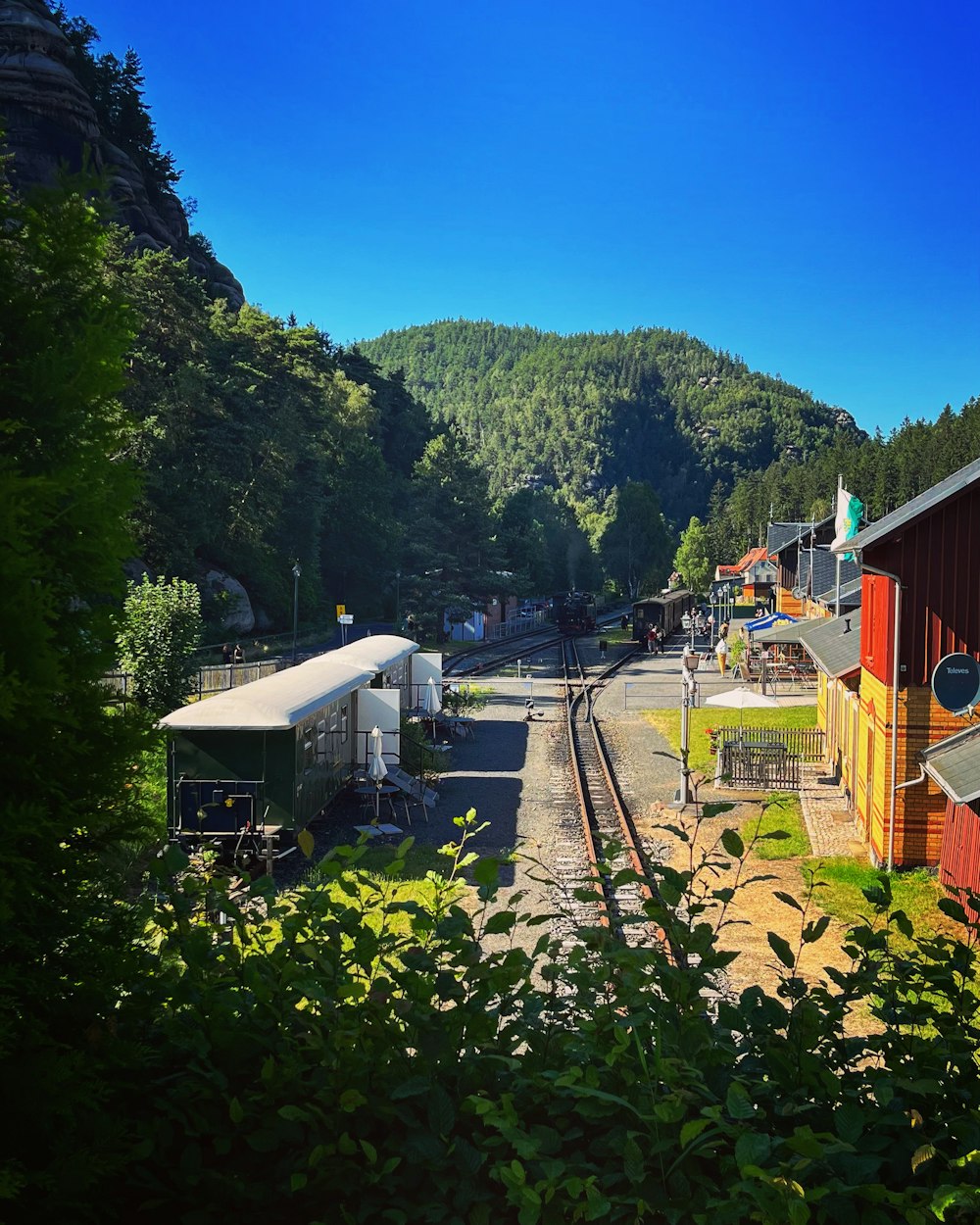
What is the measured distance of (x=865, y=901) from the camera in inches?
568

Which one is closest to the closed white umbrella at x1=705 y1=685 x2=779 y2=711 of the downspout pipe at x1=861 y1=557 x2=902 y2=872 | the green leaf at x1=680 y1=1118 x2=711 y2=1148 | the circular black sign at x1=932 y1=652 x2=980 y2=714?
the downspout pipe at x1=861 y1=557 x2=902 y2=872

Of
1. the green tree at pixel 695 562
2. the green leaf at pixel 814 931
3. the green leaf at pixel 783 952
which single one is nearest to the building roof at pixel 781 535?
the green leaf at pixel 814 931

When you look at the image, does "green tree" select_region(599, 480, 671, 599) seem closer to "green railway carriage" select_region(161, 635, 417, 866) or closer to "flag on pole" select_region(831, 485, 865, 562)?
"flag on pole" select_region(831, 485, 865, 562)

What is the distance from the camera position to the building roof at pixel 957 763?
12.5 meters

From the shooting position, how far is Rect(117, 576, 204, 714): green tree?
2358 centimetres

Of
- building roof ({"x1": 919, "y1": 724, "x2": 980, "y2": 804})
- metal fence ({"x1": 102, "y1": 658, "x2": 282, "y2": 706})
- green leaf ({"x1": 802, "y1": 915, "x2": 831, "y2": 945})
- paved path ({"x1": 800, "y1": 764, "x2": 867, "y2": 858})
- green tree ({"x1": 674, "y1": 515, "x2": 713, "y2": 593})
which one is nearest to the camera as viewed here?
green leaf ({"x1": 802, "y1": 915, "x2": 831, "y2": 945})

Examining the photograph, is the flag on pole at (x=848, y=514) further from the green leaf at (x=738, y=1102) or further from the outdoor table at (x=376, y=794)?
the green leaf at (x=738, y=1102)

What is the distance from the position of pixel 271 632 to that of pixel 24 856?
54.3 m

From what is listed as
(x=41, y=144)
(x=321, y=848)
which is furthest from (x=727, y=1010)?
(x=41, y=144)

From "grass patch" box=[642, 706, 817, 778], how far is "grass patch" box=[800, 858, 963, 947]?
12272 mm

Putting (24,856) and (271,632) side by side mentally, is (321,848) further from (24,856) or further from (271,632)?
(271,632)

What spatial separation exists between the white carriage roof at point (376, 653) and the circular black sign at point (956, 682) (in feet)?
39.8

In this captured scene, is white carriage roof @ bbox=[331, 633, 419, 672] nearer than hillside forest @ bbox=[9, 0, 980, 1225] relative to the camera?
No

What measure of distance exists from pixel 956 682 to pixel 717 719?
65.1 feet
